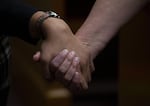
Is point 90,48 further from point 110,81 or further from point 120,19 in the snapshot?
point 110,81

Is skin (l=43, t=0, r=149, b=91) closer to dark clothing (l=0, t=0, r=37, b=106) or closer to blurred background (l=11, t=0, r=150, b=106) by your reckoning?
blurred background (l=11, t=0, r=150, b=106)

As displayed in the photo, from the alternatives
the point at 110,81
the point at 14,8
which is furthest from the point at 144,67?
the point at 14,8

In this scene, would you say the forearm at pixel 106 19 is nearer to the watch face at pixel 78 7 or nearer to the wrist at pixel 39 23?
the wrist at pixel 39 23

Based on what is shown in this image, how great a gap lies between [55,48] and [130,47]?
539 mm

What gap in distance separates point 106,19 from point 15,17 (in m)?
0.30

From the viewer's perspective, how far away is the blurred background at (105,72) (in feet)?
4.73

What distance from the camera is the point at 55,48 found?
956 mm

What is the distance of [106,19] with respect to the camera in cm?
110

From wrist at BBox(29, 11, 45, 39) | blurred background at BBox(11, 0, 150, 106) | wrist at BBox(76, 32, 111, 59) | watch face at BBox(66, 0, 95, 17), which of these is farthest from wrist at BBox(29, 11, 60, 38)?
watch face at BBox(66, 0, 95, 17)

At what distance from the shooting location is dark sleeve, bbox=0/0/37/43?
88 cm

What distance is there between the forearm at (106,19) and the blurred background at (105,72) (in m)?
0.05

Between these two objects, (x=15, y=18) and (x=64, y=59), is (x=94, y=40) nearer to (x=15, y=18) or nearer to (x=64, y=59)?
(x=64, y=59)

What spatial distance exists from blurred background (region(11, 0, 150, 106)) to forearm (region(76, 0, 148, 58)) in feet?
0.18

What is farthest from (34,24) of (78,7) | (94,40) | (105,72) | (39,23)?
(105,72)
